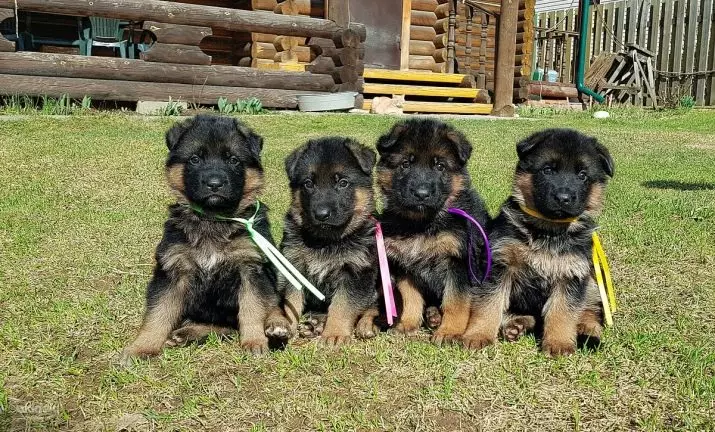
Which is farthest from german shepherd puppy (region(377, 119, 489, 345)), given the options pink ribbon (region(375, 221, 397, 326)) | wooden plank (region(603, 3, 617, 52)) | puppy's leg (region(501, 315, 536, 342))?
wooden plank (region(603, 3, 617, 52))

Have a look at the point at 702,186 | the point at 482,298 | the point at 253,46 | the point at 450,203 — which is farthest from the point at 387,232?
the point at 253,46

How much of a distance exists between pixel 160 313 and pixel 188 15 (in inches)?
342

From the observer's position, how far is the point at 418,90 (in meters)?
15.2

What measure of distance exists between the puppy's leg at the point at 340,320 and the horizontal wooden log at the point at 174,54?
8370 millimetres

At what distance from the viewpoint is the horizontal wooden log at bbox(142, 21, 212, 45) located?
1084 cm

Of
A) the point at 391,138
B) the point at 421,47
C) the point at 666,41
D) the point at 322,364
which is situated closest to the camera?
the point at 322,364

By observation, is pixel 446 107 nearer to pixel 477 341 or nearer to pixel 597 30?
pixel 597 30

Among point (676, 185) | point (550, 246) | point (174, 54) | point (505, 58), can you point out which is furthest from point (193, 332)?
point (505, 58)

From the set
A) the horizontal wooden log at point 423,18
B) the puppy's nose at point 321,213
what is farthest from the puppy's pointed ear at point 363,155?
the horizontal wooden log at point 423,18

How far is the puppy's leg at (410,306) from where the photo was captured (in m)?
3.99

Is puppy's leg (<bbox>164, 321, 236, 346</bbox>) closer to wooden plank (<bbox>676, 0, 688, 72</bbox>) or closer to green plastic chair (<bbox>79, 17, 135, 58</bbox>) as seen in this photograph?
green plastic chair (<bbox>79, 17, 135, 58</bbox>)

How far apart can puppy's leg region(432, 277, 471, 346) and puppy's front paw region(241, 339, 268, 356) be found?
979 millimetres

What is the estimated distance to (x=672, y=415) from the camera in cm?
289

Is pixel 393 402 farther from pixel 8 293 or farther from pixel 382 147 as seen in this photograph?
pixel 8 293
